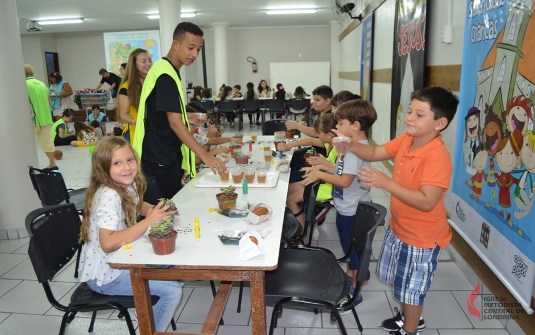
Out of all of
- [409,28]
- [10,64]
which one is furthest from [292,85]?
[10,64]

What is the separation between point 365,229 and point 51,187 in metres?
2.09

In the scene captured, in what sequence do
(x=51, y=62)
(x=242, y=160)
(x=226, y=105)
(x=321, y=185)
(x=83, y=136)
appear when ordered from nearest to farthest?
(x=242, y=160) < (x=321, y=185) < (x=83, y=136) < (x=226, y=105) < (x=51, y=62)

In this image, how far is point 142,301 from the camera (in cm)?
160

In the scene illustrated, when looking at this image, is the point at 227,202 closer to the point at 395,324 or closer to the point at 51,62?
the point at 395,324

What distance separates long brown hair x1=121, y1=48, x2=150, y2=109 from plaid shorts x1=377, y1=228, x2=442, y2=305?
2.41 metres

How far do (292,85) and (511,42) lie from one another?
1177 centimetres

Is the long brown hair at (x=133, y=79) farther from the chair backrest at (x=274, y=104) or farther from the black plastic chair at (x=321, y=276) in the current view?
the chair backrest at (x=274, y=104)

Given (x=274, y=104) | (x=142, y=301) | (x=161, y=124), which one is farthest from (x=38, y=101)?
(x=274, y=104)

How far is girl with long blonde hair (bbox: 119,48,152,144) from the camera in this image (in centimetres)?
329

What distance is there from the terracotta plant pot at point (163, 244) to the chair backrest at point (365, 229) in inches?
32.1

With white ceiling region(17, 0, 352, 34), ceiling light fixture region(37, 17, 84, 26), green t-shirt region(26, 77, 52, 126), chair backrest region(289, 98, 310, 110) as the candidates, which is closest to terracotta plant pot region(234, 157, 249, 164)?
green t-shirt region(26, 77, 52, 126)

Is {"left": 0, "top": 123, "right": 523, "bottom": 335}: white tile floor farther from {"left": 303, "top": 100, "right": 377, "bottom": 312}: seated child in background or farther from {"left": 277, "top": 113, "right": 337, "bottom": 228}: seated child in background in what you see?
{"left": 277, "top": 113, "right": 337, "bottom": 228}: seated child in background

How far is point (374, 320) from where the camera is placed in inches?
89.7

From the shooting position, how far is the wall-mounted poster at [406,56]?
11.7 feet
